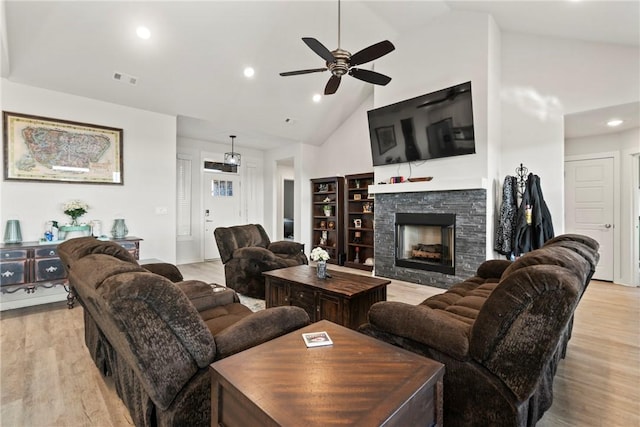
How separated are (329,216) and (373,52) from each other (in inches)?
173

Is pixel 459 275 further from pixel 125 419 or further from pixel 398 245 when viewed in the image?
pixel 125 419

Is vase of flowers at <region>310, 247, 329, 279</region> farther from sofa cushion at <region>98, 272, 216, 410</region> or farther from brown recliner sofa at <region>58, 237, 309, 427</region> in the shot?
sofa cushion at <region>98, 272, 216, 410</region>

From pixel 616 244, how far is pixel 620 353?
3.12 metres

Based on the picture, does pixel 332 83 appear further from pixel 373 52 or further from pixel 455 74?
pixel 455 74

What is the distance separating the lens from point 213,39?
412 centimetres

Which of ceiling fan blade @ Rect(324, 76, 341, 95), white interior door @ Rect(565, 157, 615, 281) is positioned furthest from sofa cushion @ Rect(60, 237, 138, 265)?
white interior door @ Rect(565, 157, 615, 281)

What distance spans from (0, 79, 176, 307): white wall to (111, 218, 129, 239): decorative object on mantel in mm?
114

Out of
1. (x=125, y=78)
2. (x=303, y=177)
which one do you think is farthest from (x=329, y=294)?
(x=303, y=177)

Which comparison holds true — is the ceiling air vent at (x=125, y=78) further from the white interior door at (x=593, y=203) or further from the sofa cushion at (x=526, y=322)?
the white interior door at (x=593, y=203)

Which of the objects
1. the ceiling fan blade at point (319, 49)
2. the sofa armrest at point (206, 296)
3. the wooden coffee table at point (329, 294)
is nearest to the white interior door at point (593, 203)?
the wooden coffee table at point (329, 294)

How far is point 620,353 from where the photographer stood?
254 centimetres

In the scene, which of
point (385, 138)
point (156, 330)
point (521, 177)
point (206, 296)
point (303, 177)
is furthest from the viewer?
point (303, 177)

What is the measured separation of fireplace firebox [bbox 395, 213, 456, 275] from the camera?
4.57 metres

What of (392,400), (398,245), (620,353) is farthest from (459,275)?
(392,400)
